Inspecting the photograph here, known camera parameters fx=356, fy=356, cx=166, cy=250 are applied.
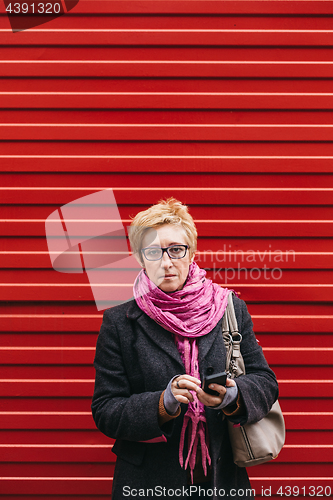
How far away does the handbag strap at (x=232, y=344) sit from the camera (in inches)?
68.7

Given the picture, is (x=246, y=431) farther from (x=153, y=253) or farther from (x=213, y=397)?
(x=153, y=253)

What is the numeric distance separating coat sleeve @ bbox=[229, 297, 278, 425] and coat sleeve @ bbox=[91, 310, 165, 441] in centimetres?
39

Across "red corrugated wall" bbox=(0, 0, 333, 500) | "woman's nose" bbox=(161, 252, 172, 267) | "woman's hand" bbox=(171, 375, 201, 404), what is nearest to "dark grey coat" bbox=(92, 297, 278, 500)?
"woman's hand" bbox=(171, 375, 201, 404)

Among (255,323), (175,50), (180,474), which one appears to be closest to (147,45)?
(175,50)

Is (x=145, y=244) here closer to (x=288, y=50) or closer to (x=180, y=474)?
(x=180, y=474)

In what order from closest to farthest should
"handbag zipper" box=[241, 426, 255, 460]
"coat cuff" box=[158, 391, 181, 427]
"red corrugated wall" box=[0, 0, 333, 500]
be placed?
"coat cuff" box=[158, 391, 181, 427] < "handbag zipper" box=[241, 426, 255, 460] < "red corrugated wall" box=[0, 0, 333, 500]

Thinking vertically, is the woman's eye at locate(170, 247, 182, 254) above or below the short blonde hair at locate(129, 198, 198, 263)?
below

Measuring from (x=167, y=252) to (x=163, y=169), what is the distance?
3.41 ft

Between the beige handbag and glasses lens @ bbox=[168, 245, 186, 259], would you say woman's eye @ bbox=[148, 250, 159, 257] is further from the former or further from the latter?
the beige handbag

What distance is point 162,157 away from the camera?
261cm

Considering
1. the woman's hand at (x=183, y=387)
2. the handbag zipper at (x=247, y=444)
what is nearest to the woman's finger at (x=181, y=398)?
the woman's hand at (x=183, y=387)

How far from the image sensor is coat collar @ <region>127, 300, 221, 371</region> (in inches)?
67.4

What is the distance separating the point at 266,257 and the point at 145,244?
114 centimetres

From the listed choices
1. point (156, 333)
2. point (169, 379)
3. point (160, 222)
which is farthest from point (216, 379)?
point (160, 222)
